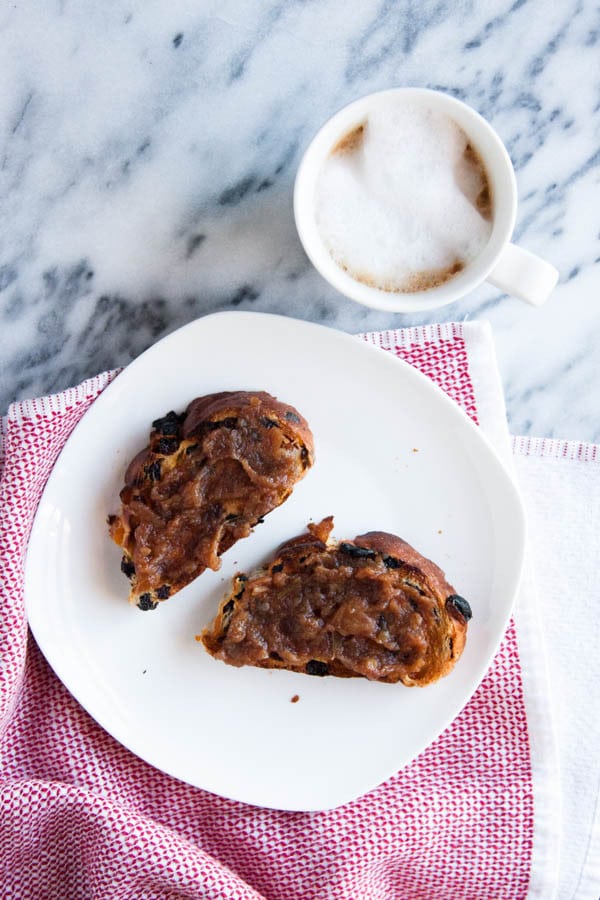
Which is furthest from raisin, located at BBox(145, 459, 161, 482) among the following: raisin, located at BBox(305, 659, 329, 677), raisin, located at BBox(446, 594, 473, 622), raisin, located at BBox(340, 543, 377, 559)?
raisin, located at BBox(446, 594, 473, 622)

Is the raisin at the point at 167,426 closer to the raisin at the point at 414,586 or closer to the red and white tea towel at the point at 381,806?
the red and white tea towel at the point at 381,806

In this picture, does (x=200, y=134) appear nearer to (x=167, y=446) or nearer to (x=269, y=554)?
(x=167, y=446)

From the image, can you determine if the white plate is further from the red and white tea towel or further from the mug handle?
the mug handle

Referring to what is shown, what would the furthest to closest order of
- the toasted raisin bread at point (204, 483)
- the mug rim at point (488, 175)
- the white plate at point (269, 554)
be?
the white plate at point (269, 554), the toasted raisin bread at point (204, 483), the mug rim at point (488, 175)

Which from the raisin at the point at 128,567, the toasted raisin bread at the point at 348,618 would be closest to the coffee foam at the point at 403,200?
the toasted raisin bread at the point at 348,618

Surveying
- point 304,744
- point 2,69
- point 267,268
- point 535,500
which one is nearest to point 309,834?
point 304,744

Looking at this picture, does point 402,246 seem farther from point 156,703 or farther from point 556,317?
point 156,703
